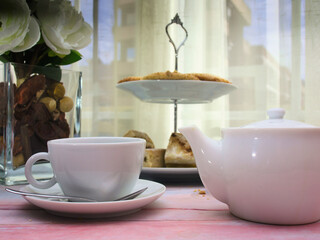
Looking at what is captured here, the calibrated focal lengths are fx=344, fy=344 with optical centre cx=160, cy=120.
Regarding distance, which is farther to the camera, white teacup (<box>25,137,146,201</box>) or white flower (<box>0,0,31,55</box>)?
white flower (<box>0,0,31,55</box>)

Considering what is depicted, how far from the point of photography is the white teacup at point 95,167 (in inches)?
16.0

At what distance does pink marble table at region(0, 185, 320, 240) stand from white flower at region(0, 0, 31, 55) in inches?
12.0

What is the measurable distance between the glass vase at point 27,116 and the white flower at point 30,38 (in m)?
0.03

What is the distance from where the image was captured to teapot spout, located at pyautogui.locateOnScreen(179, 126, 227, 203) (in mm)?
402

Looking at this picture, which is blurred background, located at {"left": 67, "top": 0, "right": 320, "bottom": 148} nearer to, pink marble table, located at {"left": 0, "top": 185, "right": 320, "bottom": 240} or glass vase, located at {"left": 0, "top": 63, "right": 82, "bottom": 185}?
glass vase, located at {"left": 0, "top": 63, "right": 82, "bottom": 185}

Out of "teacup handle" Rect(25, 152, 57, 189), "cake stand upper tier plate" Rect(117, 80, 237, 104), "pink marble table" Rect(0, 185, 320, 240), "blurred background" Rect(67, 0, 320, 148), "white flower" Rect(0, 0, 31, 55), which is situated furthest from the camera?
"blurred background" Rect(67, 0, 320, 148)

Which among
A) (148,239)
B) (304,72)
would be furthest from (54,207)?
(304,72)

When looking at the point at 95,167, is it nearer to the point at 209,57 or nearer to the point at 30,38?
the point at 30,38

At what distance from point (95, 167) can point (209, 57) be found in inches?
44.2

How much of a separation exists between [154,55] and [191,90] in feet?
2.48

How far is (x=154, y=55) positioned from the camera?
1487 mm

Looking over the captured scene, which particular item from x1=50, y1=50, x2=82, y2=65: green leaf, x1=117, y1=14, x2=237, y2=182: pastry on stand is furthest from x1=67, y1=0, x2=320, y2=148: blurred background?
x1=50, y1=50, x2=82, y2=65: green leaf

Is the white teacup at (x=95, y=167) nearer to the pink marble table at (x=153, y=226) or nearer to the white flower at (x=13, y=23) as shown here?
the pink marble table at (x=153, y=226)

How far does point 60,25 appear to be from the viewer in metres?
0.68
